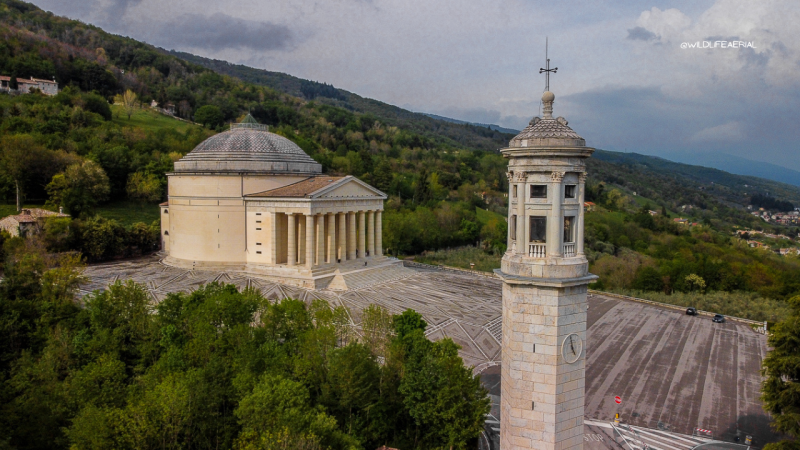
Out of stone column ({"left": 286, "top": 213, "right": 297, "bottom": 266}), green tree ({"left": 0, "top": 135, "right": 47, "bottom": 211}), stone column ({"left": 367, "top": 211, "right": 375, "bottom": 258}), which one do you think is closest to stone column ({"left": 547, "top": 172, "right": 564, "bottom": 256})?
stone column ({"left": 286, "top": 213, "right": 297, "bottom": 266})

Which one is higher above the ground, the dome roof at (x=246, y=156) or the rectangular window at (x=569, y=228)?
the dome roof at (x=246, y=156)

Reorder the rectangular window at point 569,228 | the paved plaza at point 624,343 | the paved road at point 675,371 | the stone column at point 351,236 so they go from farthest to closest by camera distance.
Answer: the stone column at point 351,236 → the paved plaza at point 624,343 → the paved road at point 675,371 → the rectangular window at point 569,228

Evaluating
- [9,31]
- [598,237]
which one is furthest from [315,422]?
[9,31]

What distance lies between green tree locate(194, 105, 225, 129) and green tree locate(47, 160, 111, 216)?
52414 mm

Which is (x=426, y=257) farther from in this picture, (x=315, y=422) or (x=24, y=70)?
(x=24, y=70)

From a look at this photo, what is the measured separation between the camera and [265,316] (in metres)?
27.6

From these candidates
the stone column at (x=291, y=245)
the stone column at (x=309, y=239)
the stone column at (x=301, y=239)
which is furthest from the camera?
the stone column at (x=301, y=239)

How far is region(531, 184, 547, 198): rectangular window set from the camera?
15.8m

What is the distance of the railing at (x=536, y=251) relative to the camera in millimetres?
15742

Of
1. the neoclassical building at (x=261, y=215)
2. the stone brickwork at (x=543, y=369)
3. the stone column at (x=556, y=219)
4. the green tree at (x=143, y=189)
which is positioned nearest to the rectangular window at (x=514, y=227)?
the stone column at (x=556, y=219)

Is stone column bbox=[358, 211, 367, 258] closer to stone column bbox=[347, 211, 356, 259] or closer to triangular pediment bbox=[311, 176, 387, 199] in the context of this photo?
stone column bbox=[347, 211, 356, 259]

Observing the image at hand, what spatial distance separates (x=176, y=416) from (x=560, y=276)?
14.8 meters

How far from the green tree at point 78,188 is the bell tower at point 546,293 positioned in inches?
1982

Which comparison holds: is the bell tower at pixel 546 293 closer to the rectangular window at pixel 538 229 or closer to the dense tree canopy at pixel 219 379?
the rectangular window at pixel 538 229
